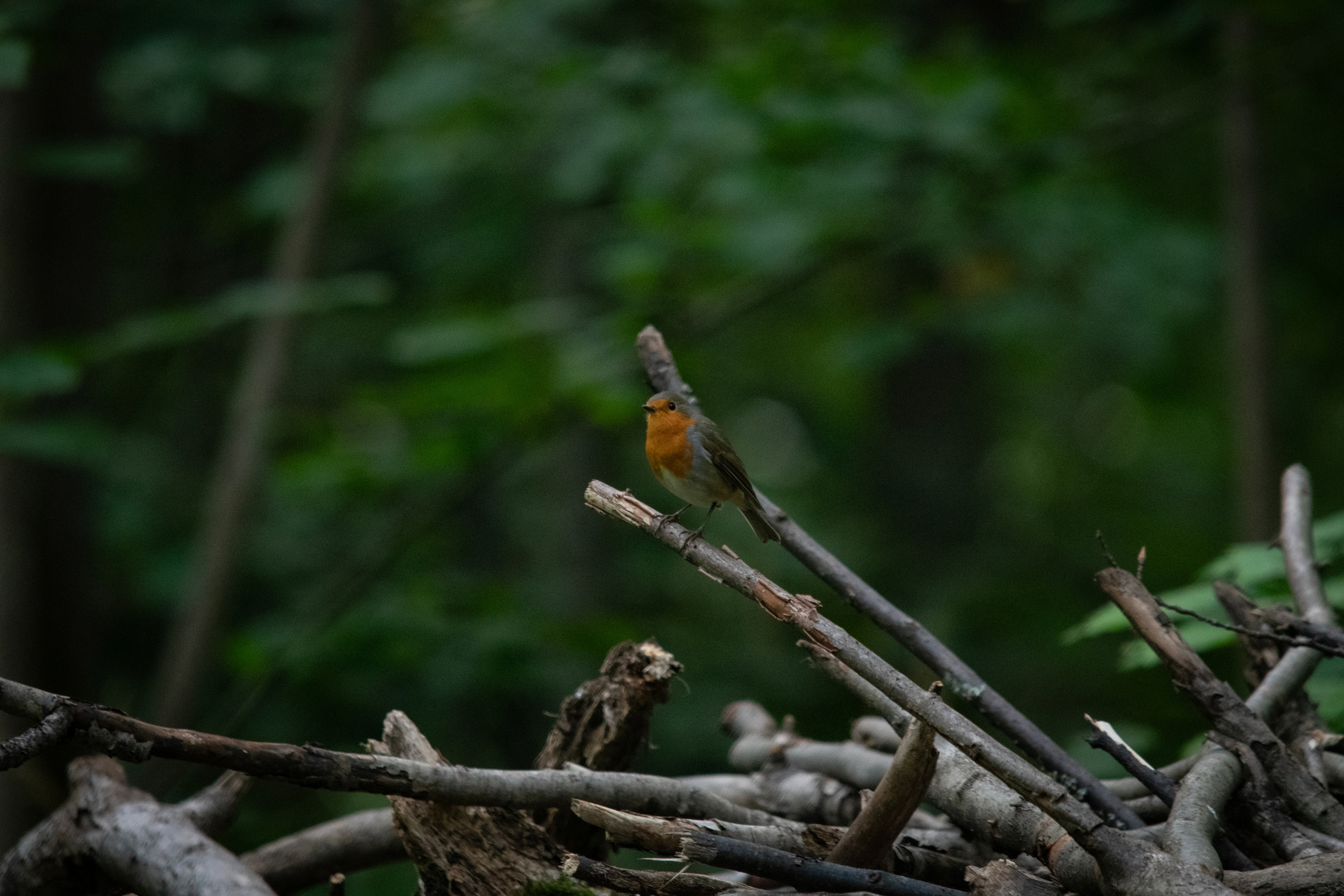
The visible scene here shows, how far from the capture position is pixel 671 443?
350cm

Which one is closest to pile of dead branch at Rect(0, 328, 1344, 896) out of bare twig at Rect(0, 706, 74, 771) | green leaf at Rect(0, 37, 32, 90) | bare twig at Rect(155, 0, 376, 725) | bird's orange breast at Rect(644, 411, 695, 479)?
bare twig at Rect(0, 706, 74, 771)

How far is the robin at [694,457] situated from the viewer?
11.2ft

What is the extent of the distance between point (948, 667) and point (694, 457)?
1218 millimetres

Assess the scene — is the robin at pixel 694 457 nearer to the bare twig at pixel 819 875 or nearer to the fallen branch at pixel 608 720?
the fallen branch at pixel 608 720

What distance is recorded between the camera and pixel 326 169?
205 inches

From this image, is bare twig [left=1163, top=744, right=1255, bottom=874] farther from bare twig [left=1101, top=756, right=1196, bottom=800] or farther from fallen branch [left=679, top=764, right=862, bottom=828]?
fallen branch [left=679, top=764, right=862, bottom=828]

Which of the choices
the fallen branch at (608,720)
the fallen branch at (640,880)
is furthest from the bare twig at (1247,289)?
the fallen branch at (640,880)

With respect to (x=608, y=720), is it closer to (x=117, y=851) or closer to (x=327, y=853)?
(x=327, y=853)

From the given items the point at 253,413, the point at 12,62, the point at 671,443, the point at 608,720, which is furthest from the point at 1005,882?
the point at 253,413

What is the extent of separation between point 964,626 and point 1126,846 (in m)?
4.65

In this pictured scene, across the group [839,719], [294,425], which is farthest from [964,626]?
[294,425]

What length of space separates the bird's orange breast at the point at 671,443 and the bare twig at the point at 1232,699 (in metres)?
1.40

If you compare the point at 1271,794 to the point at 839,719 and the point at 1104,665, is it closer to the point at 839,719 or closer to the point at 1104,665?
the point at 839,719

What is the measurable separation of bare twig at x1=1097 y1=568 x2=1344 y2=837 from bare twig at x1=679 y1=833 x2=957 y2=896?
0.69 metres
